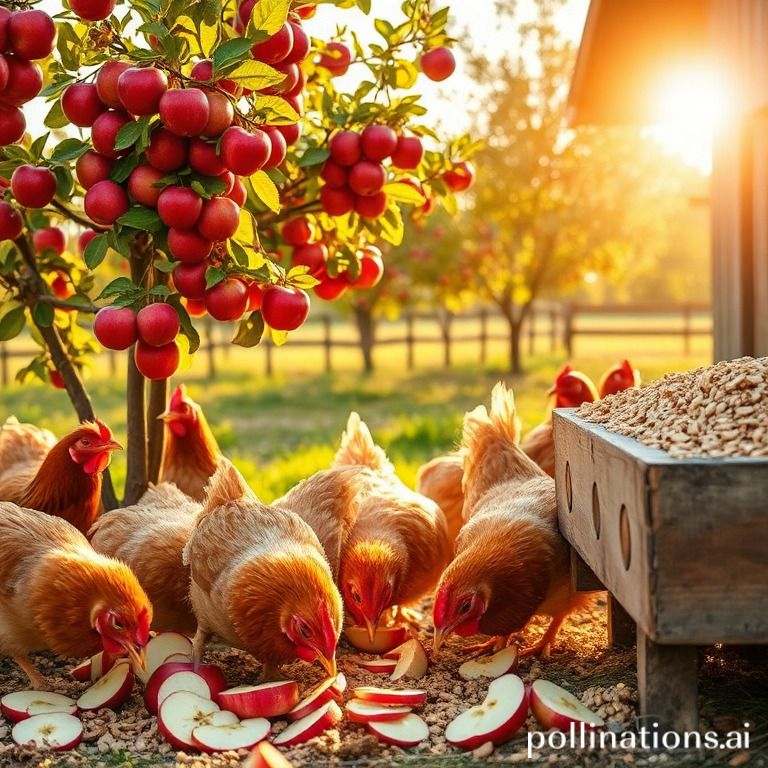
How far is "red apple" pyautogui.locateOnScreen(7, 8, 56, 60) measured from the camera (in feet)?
9.07

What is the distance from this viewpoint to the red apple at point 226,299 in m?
2.88

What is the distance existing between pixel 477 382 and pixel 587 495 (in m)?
13.6

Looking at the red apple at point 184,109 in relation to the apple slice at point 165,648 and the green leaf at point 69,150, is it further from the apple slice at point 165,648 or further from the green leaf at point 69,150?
the apple slice at point 165,648

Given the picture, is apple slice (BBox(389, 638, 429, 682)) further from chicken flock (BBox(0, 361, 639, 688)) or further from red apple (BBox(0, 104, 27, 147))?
red apple (BBox(0, 104, 27, 147))

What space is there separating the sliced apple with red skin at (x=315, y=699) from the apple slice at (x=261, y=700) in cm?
4

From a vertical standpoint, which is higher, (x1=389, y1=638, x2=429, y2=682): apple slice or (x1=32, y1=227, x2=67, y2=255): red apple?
(x1=32, y1=227, x2=67, y2=255): red apple

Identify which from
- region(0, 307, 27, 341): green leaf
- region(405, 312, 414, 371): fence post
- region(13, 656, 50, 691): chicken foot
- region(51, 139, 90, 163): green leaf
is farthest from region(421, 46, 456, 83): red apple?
region(405, 312, 414, 371): fence post

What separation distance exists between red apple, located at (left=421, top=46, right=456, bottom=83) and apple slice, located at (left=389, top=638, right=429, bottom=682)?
6.91 ft

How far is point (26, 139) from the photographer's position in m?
3.93

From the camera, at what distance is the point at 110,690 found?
2959 mm

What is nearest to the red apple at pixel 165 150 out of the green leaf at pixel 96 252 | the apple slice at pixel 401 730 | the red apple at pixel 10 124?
the green leaf at pixel 96 252

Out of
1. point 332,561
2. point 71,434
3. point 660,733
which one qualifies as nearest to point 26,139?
point 71,434

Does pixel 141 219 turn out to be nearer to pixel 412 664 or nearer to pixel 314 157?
pixel 314 157

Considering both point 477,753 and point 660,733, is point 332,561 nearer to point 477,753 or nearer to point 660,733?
point 477,753
